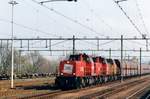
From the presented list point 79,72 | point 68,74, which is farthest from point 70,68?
point 79,72

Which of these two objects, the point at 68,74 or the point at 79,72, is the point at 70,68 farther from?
the point at 79,72

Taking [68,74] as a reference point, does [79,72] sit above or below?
above

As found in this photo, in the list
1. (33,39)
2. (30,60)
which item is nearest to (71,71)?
(33,39)

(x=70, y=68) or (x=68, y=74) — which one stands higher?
(x=70, y=68)

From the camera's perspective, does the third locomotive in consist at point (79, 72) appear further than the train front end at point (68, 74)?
Yes

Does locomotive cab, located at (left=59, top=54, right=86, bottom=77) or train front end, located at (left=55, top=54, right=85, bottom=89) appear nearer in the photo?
train front end, located at (left=55, top=54, right=85, bottom=89)

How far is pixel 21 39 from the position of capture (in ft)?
213

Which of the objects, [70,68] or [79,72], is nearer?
[70,68]

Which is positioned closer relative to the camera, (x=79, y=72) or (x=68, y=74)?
(x=68, y=74)

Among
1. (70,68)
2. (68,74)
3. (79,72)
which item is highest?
(70,68)

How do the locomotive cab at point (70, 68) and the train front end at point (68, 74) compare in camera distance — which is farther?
the locomotive cab at point (70, 68)

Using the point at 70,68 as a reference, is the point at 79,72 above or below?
below

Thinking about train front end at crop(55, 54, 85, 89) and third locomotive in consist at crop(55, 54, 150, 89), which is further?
third locomotive in consist at crop(55, 54, 150, 89)

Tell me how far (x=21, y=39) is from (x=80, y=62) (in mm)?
26081
